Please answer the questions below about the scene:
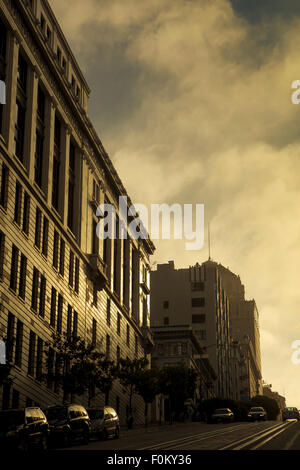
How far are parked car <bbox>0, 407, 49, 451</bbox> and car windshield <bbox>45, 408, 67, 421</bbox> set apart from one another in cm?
499

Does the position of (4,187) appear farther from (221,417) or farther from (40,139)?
(221,417)

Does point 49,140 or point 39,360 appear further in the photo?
point 49,140

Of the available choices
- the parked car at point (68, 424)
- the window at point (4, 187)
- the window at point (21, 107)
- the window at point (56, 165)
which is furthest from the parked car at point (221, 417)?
the window at point (4, 187)

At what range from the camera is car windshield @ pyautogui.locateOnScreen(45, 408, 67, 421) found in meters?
31.7

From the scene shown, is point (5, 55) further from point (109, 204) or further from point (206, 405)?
→ point (206, 405)

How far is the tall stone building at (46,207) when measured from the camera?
43156 mm

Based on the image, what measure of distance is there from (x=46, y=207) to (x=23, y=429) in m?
28.2

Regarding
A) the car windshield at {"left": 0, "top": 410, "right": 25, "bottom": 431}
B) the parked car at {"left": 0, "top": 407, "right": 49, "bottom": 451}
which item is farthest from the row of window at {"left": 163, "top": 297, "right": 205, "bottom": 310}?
the car windshield at {"left": 0, "top": 410, "right": 25, "bottom": 431}

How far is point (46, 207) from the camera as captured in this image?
50625 mm

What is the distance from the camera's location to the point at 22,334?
43.4 meters

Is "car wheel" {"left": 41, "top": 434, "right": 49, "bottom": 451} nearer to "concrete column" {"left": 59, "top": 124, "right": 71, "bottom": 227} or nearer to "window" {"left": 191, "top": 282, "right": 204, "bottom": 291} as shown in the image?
"concrete column" {"left": 59, "top": 124, "right": 71, "bottom": 227}

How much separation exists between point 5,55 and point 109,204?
29.8 metres

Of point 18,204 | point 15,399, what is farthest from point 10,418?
point 18,204

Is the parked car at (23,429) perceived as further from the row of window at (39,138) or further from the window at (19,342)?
the row of window at (39,138)
